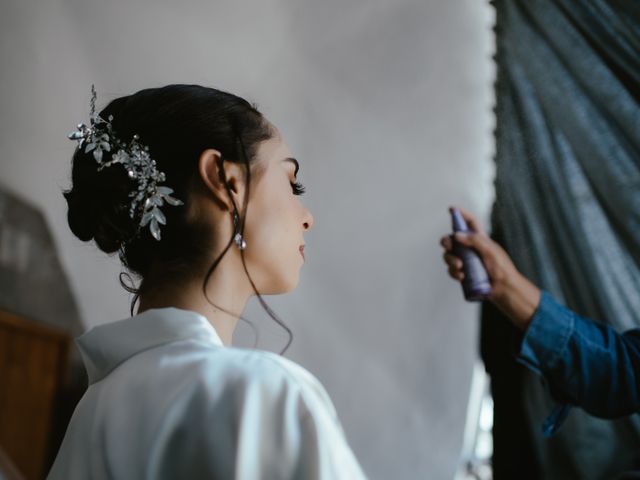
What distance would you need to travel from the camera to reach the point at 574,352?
116 centimetres

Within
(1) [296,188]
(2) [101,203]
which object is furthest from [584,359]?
(2) [101,203]

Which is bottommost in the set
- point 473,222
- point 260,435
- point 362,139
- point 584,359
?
point 584,359

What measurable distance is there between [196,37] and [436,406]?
130cm

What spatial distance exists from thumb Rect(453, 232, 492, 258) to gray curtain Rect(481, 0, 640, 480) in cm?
28

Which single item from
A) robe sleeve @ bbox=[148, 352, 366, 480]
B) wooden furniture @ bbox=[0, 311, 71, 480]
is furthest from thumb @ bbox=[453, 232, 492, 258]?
wooden furniture @ bbox=[0, 311, 71, 480]

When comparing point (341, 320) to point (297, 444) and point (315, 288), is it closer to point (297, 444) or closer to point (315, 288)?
point (315, 288)

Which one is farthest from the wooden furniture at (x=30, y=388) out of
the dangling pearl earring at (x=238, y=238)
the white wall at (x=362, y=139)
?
the dangling pearl earring at (x=238, y=238)

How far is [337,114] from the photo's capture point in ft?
6.53

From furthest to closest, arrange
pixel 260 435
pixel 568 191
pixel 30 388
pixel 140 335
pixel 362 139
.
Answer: pixel 30 388 → pixel 362 139 → pixel 568 191 → pixel 140 335 → pixel 260 435

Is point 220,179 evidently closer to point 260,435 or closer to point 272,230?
point 272,230

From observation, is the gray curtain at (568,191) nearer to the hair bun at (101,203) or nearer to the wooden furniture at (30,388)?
the hair bun at (101,203)

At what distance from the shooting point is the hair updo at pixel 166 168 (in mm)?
770

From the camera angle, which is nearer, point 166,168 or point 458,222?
point 166,168

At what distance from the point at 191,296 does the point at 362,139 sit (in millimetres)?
1322
